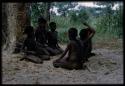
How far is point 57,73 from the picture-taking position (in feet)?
21.4

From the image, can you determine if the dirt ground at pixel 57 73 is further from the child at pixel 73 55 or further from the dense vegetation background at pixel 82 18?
the dense vegetation background at pixel 82 18

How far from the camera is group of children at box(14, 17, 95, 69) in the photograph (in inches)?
270

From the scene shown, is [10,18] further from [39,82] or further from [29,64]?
[39,82]

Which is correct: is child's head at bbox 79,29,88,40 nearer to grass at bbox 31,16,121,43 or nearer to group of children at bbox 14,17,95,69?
group of children at bbox 14,17,95,69

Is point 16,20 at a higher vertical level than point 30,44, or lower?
higher

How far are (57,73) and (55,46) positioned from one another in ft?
7.63

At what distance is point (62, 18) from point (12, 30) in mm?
6592

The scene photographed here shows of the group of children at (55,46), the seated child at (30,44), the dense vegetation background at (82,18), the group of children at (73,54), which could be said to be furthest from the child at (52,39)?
the dense vegetation background at (82,18)

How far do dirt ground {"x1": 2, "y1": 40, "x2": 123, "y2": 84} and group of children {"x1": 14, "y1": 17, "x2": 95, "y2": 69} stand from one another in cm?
18

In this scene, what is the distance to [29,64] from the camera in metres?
7.18

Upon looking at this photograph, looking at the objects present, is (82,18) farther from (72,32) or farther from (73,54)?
(72,32)

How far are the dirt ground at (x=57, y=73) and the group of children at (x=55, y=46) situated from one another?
0.18 metres

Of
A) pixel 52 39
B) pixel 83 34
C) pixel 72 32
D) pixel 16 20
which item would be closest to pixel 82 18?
pixel 52 39

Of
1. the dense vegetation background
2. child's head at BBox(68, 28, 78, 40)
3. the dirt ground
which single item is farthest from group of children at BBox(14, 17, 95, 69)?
the dense vegetation background
